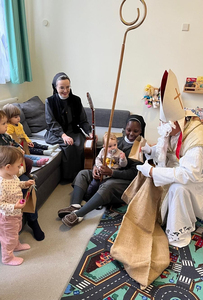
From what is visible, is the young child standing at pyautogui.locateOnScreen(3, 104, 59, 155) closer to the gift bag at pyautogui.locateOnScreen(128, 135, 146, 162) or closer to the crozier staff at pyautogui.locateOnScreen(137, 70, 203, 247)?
the gift bag at pyautogui.locateOnScreen(128, 135, 146, 162)

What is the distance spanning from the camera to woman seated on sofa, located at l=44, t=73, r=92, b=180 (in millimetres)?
2443

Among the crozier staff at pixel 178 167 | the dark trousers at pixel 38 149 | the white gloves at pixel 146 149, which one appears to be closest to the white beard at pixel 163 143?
the crozier staff at pixel 178 167

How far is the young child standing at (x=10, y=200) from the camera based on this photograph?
4.54ft

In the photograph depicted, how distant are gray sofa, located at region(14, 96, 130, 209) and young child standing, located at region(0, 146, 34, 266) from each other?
1.66ft

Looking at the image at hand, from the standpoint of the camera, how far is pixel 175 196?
1703mm

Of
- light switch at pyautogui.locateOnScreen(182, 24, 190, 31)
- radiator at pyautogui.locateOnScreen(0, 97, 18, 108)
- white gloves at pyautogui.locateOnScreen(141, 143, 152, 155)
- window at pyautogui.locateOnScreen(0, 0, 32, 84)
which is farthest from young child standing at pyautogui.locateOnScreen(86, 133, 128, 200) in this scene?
light switch at pyautogui.locateOnScreen(182, 24, 190, 31)

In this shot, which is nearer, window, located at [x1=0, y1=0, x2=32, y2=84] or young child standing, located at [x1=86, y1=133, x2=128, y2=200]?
young child standing, located at [x1=86, y1=133, x2=128, y2=200]

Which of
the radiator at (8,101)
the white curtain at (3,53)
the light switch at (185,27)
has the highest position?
the light switch at (185,27)

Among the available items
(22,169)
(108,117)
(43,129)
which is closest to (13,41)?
(43,129)

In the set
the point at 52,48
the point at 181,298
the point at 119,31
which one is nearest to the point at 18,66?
the point at 52,48

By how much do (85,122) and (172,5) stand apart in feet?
6.11

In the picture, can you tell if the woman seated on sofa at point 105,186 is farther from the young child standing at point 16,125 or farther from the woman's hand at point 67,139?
the young child standing at point 16,125

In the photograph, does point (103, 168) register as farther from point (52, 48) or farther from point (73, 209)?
point (52, 48)

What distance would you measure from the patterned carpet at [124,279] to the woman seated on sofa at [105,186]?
0.26 metres
